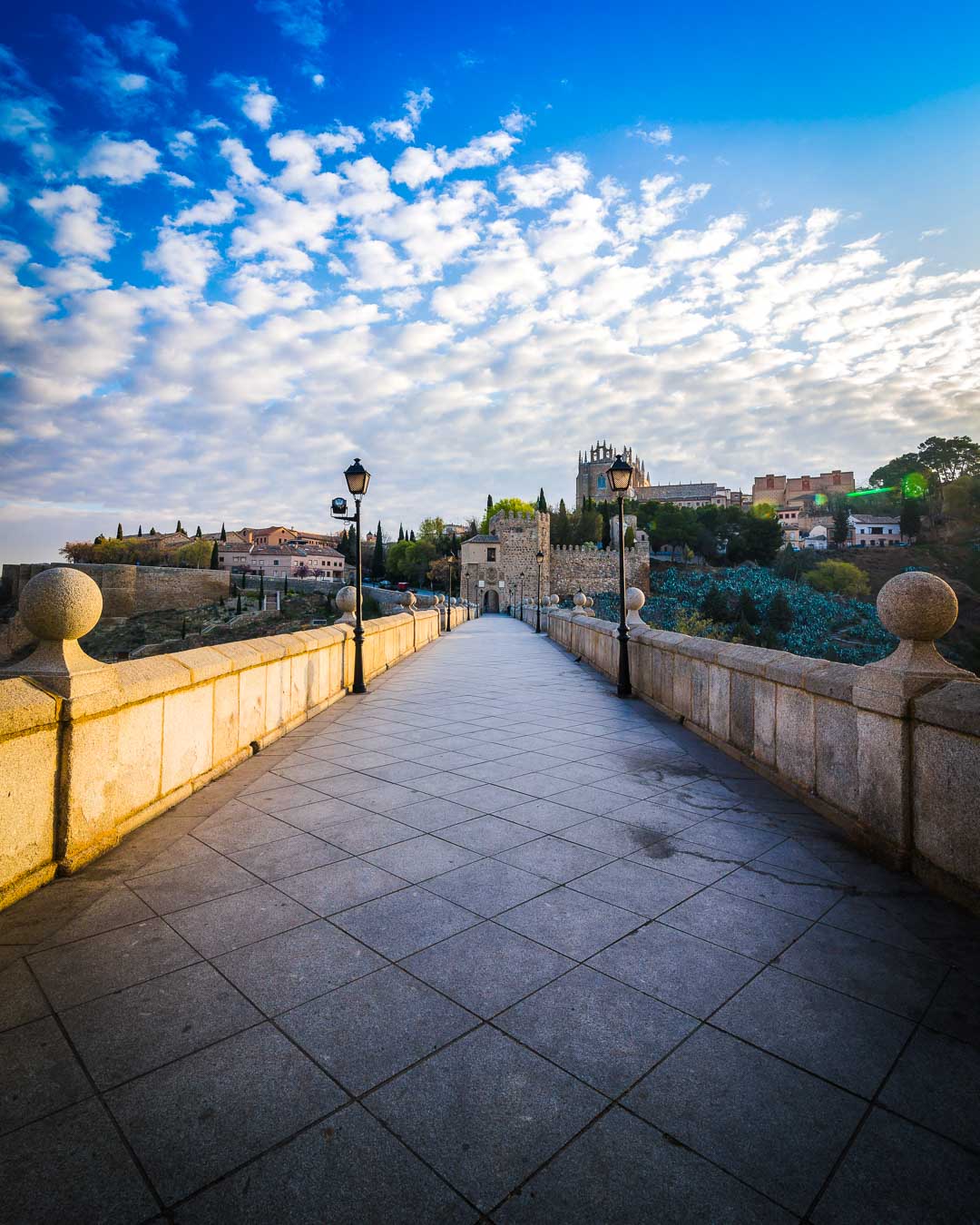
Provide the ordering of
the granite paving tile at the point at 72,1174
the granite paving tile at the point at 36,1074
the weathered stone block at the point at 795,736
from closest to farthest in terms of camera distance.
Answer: the granite paving tile at the point at 72,1174, the granite paving tile at the point at 36,1074, the weathered stone block at the point at 795,736

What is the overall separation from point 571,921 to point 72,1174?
1907 mm

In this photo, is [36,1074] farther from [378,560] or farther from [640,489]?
[640,489]

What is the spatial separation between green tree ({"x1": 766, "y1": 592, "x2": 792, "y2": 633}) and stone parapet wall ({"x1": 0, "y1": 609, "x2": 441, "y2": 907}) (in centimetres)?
6202

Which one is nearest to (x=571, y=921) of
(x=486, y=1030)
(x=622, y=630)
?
(x=486, y=1030)

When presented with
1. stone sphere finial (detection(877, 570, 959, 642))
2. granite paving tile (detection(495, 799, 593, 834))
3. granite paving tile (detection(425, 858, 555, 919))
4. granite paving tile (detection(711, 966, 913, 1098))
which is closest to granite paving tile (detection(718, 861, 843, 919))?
granite paving tile (detection(711, 966, 913, 1098))

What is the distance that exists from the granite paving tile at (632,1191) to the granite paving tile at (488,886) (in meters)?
1.27

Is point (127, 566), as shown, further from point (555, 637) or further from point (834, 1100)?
point (834, 1100)

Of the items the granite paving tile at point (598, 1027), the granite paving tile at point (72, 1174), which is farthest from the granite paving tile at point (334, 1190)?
the granite paving tile at point (598, 1027)

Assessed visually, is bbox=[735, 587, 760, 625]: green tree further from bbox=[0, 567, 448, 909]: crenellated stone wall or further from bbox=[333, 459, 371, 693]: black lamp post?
bbox=[0, 567, 448, 909]: crenellated stone wall

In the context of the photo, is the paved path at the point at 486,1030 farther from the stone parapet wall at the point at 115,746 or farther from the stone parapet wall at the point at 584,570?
the stone parapet wall at the point at 584,570

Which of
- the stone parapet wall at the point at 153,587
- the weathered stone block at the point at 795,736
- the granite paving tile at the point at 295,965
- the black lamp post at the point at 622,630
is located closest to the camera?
the granite paving tile at the point at 295,965

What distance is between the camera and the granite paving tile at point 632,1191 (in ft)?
4.77

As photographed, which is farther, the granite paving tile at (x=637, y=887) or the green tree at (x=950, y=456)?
the green tree at (x=950, y=456)

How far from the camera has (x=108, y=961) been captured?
8.10 ft
